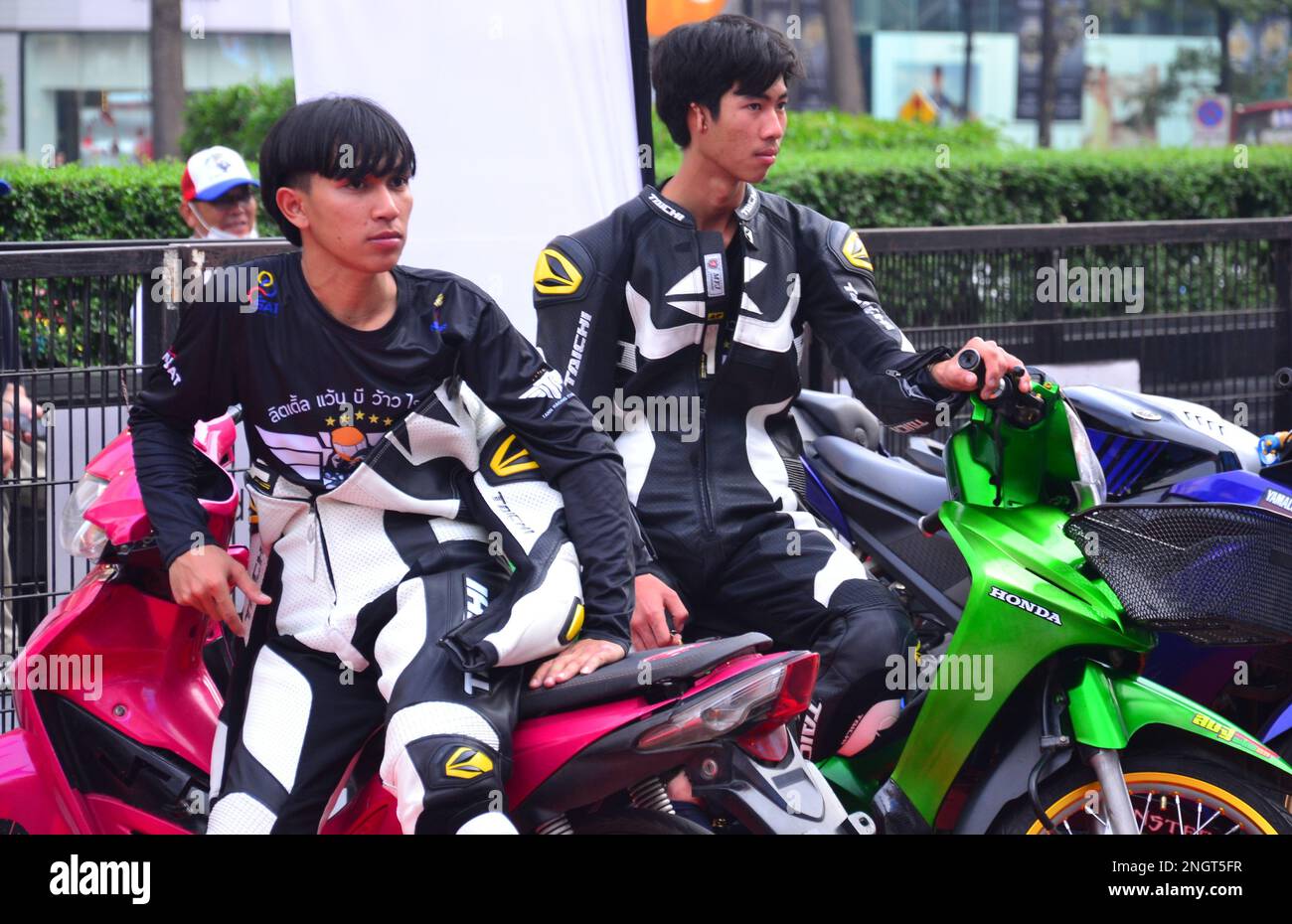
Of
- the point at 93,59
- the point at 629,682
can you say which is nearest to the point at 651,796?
the point at 629,682

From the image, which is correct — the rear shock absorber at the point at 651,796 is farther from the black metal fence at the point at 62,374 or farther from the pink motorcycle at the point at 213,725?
the black metal fence at the point at 62,374

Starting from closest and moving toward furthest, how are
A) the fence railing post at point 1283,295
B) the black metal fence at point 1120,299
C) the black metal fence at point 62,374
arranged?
the black metal fence at point 62,374 < the black metal fence at point 1120,299 < the fence railing post at point 1283,295

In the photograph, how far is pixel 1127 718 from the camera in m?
3.05

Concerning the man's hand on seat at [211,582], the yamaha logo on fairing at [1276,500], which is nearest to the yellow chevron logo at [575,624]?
the man's hand on seat at [211,582]

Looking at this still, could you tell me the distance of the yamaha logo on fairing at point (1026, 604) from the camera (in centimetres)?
314

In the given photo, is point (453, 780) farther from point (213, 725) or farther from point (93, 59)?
point (93, 59)

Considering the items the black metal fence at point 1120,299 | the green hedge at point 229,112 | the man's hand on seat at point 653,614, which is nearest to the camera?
the man's hand on seat at point 653,614

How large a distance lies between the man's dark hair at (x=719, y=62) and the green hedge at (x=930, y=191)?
20.4ft

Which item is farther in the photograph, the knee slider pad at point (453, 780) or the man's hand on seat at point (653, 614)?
the man's hand on seat at point (653, 614)

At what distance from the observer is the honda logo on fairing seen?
3.53 m

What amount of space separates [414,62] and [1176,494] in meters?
2.30
